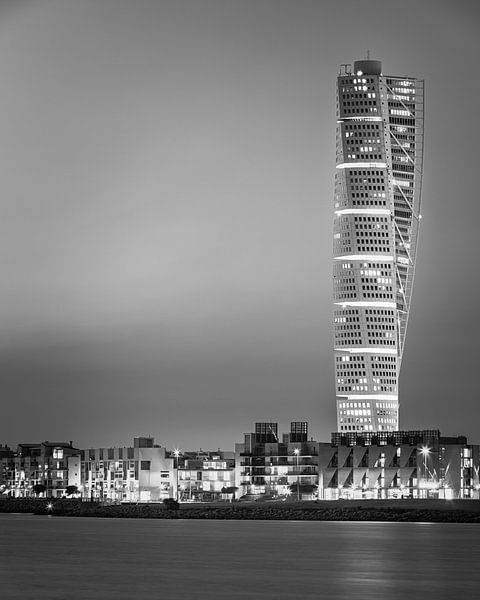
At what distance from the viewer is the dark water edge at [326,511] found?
16350 centimetres

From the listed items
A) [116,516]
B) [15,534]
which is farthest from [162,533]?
[116,516]

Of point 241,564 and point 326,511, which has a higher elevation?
point 326,511

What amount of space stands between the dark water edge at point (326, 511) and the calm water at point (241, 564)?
24.4 metres

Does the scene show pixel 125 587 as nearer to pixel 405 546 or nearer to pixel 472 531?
pixel 405 546

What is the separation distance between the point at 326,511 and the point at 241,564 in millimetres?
82782

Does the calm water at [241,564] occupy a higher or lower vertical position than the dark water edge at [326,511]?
lower

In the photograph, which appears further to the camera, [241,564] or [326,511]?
[326,511]

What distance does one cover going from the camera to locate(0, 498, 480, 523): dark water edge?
536 feet

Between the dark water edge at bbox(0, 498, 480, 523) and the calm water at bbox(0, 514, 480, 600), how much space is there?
24.4 meters

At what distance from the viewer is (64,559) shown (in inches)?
3831

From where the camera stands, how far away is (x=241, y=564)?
91000mm

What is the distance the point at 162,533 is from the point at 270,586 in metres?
55.3

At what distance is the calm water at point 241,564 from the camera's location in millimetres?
74438

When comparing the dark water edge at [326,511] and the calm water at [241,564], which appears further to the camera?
the dark water edge at [326,511]
